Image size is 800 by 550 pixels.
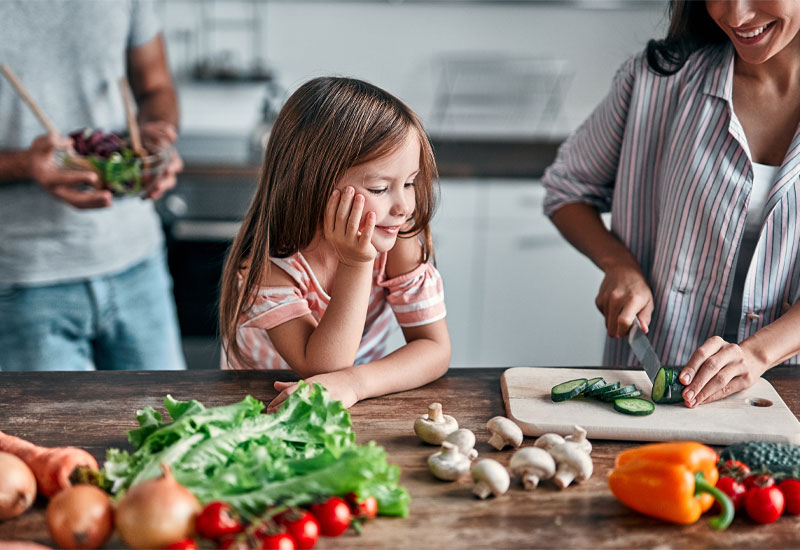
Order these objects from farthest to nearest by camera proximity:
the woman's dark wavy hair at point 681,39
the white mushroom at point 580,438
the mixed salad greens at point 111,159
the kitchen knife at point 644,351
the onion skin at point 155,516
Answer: the mixed salad greens at point 111,159 → the woman's dark wavy hair at point 681,39 → the kitchen knife at point 644,351 → the white mushroom at point 580,438 → the onion skin at point 155,516

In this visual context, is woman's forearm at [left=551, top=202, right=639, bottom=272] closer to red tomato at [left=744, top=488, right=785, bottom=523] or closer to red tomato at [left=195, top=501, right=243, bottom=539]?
red tomato at [left=744, top=488, right=785, bottom=523]

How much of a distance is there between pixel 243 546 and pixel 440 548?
0.22 m

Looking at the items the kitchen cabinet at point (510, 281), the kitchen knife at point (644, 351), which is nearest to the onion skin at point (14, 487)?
the kitchen knife at point (644, 351)

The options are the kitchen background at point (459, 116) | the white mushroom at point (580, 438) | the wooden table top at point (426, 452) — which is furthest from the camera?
the kitchen background at point (459, 116)

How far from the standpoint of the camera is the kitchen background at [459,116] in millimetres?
3023

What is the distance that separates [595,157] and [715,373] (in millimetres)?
626

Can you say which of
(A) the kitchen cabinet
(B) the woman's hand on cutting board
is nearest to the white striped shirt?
(B) the woman's hand on cutting board

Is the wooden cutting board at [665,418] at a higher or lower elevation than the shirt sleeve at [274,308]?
lower

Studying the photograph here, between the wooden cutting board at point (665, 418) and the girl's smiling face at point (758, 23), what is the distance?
561mm

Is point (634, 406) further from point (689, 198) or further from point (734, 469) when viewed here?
point (689, 198)

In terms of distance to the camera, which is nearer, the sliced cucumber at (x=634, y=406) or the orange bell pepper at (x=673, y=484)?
the orange bell pepper at (x=673, y=484)

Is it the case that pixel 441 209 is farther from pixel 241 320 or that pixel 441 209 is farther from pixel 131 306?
pixel 241 320

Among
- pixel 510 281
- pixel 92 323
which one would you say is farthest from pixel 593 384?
pixel 510 281

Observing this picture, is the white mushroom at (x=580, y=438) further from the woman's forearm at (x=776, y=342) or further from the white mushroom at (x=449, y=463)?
the woman's forearm at (x=776, y=342)
